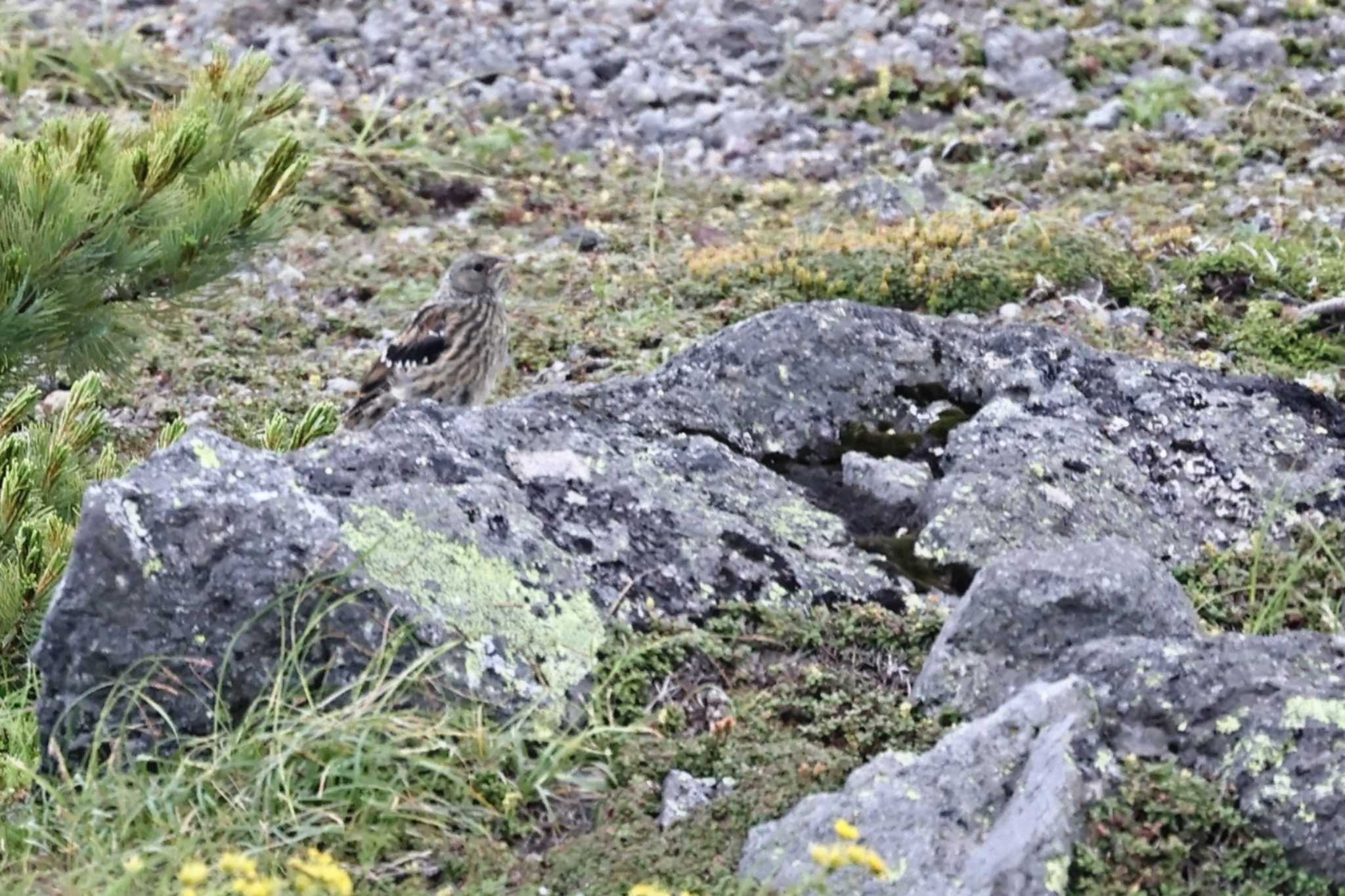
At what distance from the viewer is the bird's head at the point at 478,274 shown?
836cm

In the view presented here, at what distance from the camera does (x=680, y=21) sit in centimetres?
1520

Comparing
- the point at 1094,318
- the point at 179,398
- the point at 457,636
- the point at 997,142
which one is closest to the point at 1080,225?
the point at 1094,318

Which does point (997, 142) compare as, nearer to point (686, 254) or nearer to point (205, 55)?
point (686, 254)

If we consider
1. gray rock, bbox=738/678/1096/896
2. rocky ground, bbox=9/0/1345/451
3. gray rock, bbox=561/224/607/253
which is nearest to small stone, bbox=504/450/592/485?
gray rock, bbox=738/678/1096/896

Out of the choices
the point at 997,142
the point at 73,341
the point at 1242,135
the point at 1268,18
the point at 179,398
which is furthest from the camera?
the point at 1268,18

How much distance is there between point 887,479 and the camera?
564cm

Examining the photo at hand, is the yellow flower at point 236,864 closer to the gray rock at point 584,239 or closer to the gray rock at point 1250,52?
the gray rock at point 584,239

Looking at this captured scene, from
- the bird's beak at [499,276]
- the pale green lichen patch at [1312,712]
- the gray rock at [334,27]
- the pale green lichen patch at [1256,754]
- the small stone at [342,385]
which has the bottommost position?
the gray rock at [334,27]

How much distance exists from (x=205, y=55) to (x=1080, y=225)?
8379 millimetres

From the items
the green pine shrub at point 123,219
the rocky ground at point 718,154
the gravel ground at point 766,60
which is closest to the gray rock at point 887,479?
the green pine shrub at point 123,219

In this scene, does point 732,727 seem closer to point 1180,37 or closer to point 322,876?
point 322,876

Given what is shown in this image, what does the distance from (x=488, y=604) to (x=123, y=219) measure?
7.95 ft

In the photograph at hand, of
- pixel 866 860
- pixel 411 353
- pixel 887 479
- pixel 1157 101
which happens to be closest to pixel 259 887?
pixel 866 860

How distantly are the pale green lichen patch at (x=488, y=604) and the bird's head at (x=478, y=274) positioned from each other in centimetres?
363
